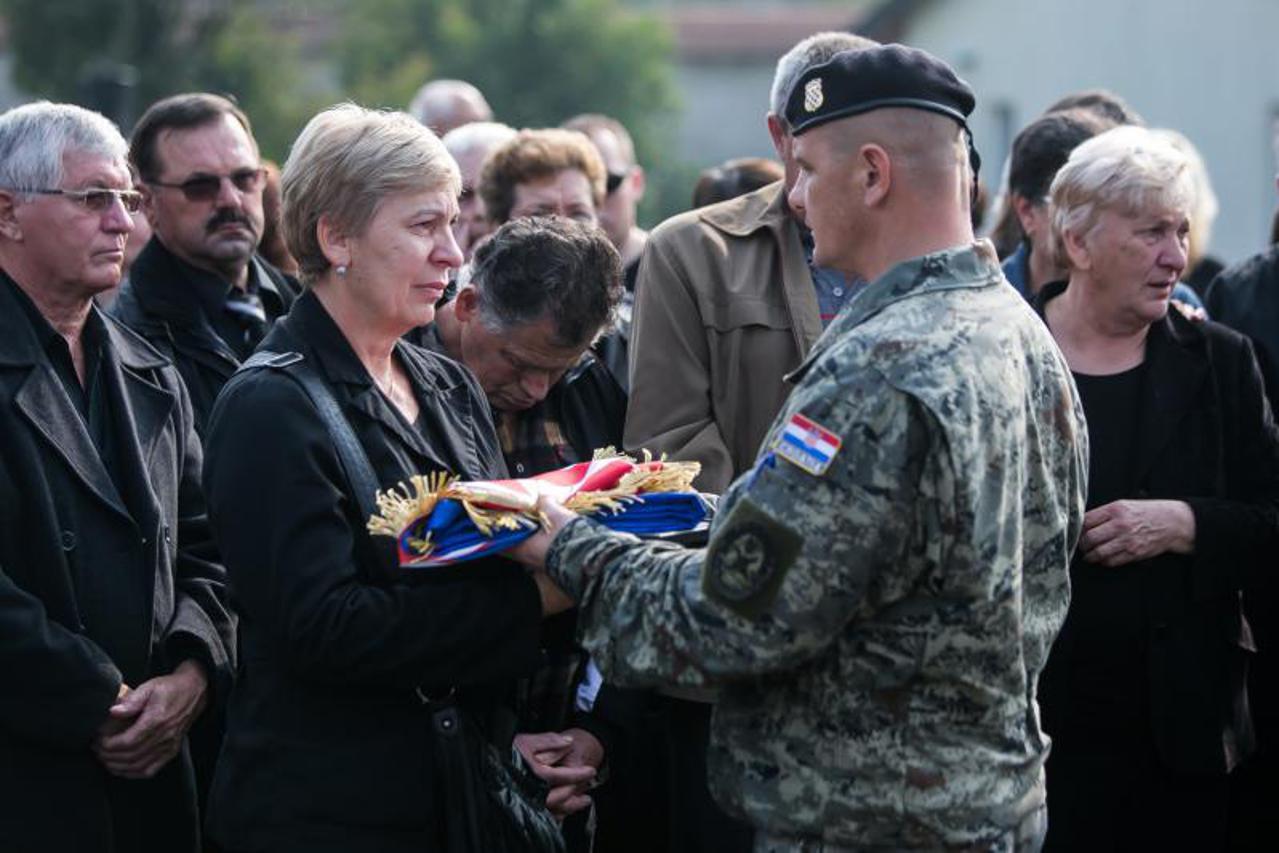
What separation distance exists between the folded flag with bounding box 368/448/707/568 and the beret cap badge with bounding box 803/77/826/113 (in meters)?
0.77

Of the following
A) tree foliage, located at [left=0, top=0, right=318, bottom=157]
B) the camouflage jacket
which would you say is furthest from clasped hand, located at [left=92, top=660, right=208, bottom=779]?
tree foliage, located at [left=0, top=0, right=318, bottom=157]

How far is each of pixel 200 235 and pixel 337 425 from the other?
2.45 metres

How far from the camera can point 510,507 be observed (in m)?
3.35

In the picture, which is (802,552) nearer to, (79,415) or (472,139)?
(79,415)

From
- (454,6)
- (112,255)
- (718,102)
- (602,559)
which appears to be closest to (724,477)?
(602,559)

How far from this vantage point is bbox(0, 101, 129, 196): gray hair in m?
4.37

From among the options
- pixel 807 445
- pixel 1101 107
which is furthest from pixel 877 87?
pixel 1101 107

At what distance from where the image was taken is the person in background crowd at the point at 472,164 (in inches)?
261

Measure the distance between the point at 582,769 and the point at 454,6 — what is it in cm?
3983

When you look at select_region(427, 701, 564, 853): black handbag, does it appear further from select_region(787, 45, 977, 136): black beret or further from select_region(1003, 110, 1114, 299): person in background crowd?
select_region(1003, 110, 1114, 299): person in background crowd

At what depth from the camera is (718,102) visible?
166ft

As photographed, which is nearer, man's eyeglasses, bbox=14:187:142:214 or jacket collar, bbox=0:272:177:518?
jacket collar, bbox=0:272:177:518

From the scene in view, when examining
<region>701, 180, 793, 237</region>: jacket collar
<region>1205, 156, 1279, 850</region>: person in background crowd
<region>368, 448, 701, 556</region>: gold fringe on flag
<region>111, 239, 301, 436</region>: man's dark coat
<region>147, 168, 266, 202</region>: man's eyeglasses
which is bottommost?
<region>1205, 156, 1279, 850</region>: person in background crowd

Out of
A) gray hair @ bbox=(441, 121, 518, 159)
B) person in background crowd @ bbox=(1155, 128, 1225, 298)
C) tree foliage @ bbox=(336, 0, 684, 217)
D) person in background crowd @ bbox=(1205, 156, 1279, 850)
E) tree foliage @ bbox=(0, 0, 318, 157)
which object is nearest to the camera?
person in background crowd @ bbox=(1205, 156, 1279, 850)
